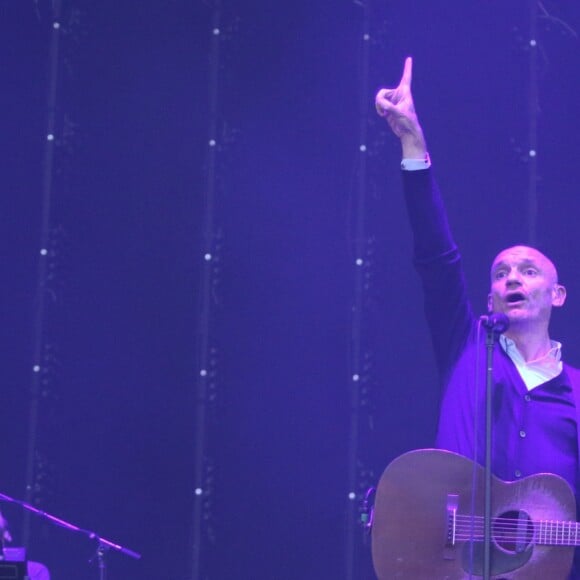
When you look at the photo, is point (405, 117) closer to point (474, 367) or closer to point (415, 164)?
point (415, 164)

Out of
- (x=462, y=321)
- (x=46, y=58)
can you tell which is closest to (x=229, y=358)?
(x=462, y=321)

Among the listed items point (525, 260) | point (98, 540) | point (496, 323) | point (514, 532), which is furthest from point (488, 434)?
point (98, 540)

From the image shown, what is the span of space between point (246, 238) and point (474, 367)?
1461mm

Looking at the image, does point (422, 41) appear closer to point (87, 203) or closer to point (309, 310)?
point (309, 310)

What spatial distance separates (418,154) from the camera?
353 centimetres

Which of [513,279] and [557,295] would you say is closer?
[513,279]

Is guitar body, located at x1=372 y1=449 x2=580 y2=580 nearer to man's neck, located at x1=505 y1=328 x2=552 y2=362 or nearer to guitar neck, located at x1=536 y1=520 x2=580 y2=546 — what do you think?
guitar neck, located at x1=536 y1=520 x2=580 y2=546

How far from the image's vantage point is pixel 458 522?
127 inches

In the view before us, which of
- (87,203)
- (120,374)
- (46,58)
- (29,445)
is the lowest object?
(29,445)

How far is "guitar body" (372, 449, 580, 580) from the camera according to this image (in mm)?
3227

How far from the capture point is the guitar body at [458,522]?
→ 3227 millimetres

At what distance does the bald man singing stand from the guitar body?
0.11m

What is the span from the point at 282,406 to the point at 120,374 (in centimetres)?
71

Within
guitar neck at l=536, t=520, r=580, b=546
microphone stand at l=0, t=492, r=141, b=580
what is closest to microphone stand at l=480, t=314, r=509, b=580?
guitar neck at l=536, t=520, r=580, b=546
